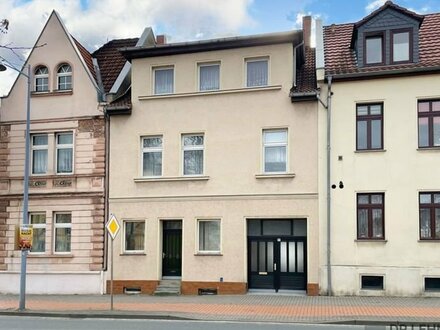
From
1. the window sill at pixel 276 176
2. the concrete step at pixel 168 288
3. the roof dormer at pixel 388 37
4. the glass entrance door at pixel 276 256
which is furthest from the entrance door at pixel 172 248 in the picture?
the roof dormer at pixel 388 37

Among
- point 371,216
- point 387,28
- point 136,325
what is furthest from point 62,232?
point 387,28

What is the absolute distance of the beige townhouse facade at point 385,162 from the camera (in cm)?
2077

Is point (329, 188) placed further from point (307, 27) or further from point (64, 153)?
point (64, 153)

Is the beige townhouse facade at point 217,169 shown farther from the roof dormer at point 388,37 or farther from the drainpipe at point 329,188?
the roof dormer at point 388,37

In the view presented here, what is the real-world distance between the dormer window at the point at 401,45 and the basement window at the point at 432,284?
8.02 meters

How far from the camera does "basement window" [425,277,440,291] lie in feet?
67.1

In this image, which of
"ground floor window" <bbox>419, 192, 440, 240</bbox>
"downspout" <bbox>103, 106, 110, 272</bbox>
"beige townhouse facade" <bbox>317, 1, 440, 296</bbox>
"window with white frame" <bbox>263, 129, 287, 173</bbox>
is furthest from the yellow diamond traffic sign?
"ground floor window" <bbox>419, 192, 440, 240</bbox>

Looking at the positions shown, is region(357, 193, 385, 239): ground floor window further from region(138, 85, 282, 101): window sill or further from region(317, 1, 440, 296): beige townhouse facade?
region(138, 85, 282, 101): window sill

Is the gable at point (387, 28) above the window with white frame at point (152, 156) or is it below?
above

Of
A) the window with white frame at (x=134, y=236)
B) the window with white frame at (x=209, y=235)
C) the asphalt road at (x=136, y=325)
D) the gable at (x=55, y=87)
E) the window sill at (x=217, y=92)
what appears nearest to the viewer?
the asphalt road at (x=136, y=325)

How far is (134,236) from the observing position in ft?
79.2

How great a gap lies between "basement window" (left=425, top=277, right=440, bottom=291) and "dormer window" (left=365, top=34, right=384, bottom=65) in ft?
26.7

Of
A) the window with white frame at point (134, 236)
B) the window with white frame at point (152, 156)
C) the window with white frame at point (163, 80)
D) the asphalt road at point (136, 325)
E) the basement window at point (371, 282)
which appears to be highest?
the window with white frame at point (163, 80)

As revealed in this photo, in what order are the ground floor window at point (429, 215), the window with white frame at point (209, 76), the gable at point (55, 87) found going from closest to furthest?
the ground floor window at point (429, 215), the window with white frame at point (209, 76), the gable at point (55, 87)
